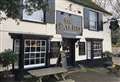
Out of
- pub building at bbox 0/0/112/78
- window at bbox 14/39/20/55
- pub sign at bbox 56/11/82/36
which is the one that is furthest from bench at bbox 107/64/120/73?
window at bbox 14/39/20/55

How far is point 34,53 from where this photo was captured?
15531 millimetres

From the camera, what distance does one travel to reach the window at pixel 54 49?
1673 centimetres

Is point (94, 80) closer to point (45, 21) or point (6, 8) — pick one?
point (45, 21)

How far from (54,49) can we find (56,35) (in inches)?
38.6

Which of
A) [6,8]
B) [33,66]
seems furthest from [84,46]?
[6,8]

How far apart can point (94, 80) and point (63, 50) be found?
188 inches

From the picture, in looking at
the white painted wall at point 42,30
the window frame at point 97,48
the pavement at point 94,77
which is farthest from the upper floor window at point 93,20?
the pavement at point 94,77

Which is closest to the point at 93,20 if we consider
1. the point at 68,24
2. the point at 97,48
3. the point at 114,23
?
the point at 97,48

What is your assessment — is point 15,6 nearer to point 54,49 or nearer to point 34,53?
point 34,53

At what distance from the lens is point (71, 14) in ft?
63.0

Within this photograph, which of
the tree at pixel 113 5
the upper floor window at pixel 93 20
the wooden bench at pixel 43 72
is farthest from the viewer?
the tree at pixel 113 5

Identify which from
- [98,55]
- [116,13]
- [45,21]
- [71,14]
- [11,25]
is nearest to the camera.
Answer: [11,25]

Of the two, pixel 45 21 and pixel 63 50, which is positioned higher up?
pixel 45 21

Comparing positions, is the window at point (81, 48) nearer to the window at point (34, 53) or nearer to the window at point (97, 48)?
the window at point (97, 48)
